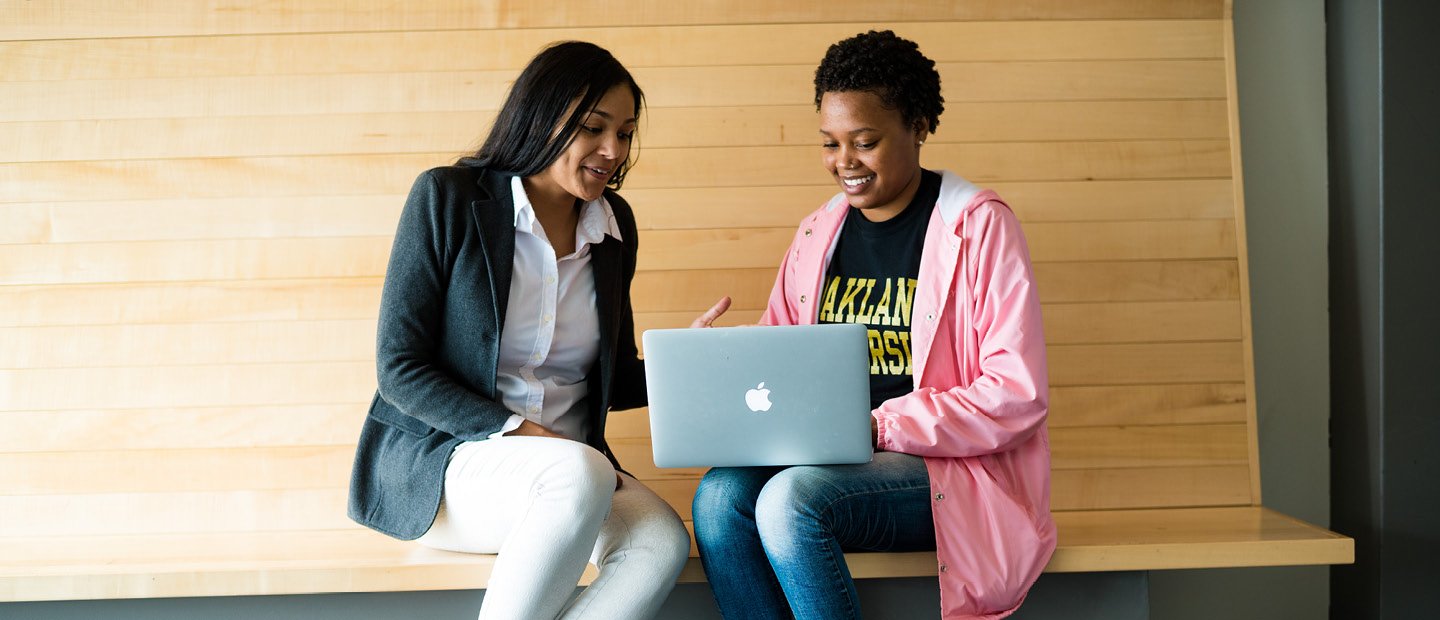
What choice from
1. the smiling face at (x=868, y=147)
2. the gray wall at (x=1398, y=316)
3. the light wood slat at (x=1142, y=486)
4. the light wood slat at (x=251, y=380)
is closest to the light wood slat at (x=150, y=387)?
the light wood slat at (x=251, y=380)

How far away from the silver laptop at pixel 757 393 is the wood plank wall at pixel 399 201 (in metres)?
0.70

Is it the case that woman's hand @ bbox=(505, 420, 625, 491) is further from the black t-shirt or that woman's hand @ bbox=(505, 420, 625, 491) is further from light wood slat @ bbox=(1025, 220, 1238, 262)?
light wood slat @ bbox=(1025, 220, 1238, 262)

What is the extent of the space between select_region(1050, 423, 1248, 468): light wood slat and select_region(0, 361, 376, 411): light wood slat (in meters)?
1.55

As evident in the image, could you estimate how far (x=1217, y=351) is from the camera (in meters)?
2.29

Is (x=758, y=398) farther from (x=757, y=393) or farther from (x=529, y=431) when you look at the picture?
(x=529, y=431)

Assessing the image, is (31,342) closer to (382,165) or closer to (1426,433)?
(382,165)

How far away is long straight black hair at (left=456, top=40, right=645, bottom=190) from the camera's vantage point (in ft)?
5.82

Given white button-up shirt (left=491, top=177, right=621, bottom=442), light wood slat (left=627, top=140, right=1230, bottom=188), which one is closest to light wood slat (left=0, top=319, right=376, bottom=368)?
white button-up shirt (left=491, top=177, right=621, bottom=442)

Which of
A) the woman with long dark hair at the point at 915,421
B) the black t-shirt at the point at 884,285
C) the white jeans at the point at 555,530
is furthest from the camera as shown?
the black t-shirt at the point at 884,285

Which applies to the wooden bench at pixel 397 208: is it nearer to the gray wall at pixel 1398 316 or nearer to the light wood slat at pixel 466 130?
the light wood slat at pixel 466 130

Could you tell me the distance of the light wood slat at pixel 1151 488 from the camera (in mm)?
2246

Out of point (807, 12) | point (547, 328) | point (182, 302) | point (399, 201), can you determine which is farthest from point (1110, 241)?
point (182, 302)

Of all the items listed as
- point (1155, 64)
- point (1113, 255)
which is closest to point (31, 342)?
point (1113, 255)

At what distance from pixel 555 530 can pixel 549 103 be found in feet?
2.22
